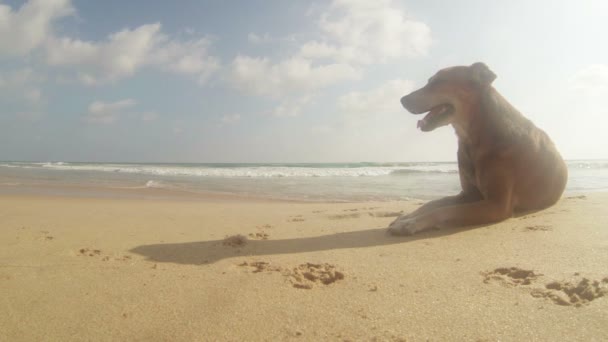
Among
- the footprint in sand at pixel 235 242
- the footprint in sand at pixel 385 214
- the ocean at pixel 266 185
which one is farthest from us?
the ocean at pixel 266 185

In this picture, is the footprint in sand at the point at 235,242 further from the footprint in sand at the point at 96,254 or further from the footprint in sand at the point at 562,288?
the footprint in sand at the point at 562,288

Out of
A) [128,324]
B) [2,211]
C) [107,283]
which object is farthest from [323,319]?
[2,211]

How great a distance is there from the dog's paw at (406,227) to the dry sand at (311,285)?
12cm

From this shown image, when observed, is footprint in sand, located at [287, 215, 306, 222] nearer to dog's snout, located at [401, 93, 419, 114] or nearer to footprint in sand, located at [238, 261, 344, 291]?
dog's snout, located at [401, 93, 419, 114]

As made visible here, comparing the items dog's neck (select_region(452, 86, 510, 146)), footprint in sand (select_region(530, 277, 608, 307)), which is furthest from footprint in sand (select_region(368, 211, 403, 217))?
footprint in sand (select_region(530, 277, 608, 307))

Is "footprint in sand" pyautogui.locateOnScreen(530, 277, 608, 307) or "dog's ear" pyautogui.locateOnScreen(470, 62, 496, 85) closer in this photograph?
"footprint in sand" pyautogui.locateOnScreen(530, 277, 608, 307)

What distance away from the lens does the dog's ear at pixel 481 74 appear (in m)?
4.02

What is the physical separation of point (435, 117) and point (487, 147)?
668 mm

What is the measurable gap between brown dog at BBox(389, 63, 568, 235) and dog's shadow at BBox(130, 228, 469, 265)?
49 cm

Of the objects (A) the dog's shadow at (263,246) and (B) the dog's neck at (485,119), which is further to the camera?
(B) the dog's neck at (485,119)

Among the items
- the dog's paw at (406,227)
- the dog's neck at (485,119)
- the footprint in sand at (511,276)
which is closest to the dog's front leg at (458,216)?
Answer: the dog's paw at (406,227)

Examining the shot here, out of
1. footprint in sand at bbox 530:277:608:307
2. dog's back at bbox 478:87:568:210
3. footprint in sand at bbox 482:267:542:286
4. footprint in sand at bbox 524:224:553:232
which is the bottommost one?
footprint in sand at bbox 482:267:542:286

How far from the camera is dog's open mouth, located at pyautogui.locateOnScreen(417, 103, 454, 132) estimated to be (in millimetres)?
4141

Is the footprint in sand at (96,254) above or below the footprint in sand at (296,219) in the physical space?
above
